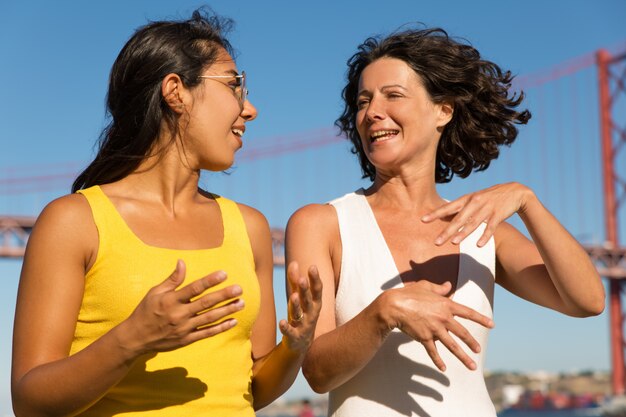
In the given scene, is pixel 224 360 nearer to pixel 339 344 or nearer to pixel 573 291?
pixel 339 344

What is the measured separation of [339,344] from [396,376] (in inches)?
10.4

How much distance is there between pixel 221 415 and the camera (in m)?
1.81

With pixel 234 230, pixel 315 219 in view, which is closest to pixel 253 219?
pixel 234 230

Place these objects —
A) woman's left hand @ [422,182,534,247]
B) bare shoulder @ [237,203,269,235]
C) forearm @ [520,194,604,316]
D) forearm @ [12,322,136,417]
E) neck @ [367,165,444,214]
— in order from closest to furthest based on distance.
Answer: forearm @ [12,322,136,417], woman's left hand @ [422,182,534,247], bare shoulder @ [237,203,269,235], forearm @ [520,194,604,316], neck @ [367,165,444,214]

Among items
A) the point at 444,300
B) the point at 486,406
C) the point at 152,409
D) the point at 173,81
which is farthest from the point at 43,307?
the point at 486,406

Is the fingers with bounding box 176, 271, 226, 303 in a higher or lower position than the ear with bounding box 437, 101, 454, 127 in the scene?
lower

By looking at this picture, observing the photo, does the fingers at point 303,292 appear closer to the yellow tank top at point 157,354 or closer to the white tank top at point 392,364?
the yellow tank top at point 157,354

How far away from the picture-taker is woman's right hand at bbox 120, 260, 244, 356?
4.71 feet

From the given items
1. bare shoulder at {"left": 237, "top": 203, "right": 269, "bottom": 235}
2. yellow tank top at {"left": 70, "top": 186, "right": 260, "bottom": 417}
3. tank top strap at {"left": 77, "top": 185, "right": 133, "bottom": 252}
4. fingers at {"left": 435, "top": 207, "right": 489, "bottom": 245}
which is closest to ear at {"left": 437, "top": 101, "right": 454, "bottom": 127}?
fingers at {"left": 435, "top": 207, "right": 489, "bottom": 245}

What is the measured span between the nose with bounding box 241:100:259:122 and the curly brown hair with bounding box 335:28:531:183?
0.54 m

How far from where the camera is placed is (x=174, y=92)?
1.97 m

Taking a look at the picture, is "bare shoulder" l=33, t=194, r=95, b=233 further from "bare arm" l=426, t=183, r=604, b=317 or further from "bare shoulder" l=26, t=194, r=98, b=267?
"bare arm" l=426, t=183, r=604, b=317

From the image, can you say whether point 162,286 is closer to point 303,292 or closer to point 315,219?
point 303,292

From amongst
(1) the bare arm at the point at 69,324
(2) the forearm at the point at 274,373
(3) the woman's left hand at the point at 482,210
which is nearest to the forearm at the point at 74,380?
(1) the bare arm at the point at 69,324
